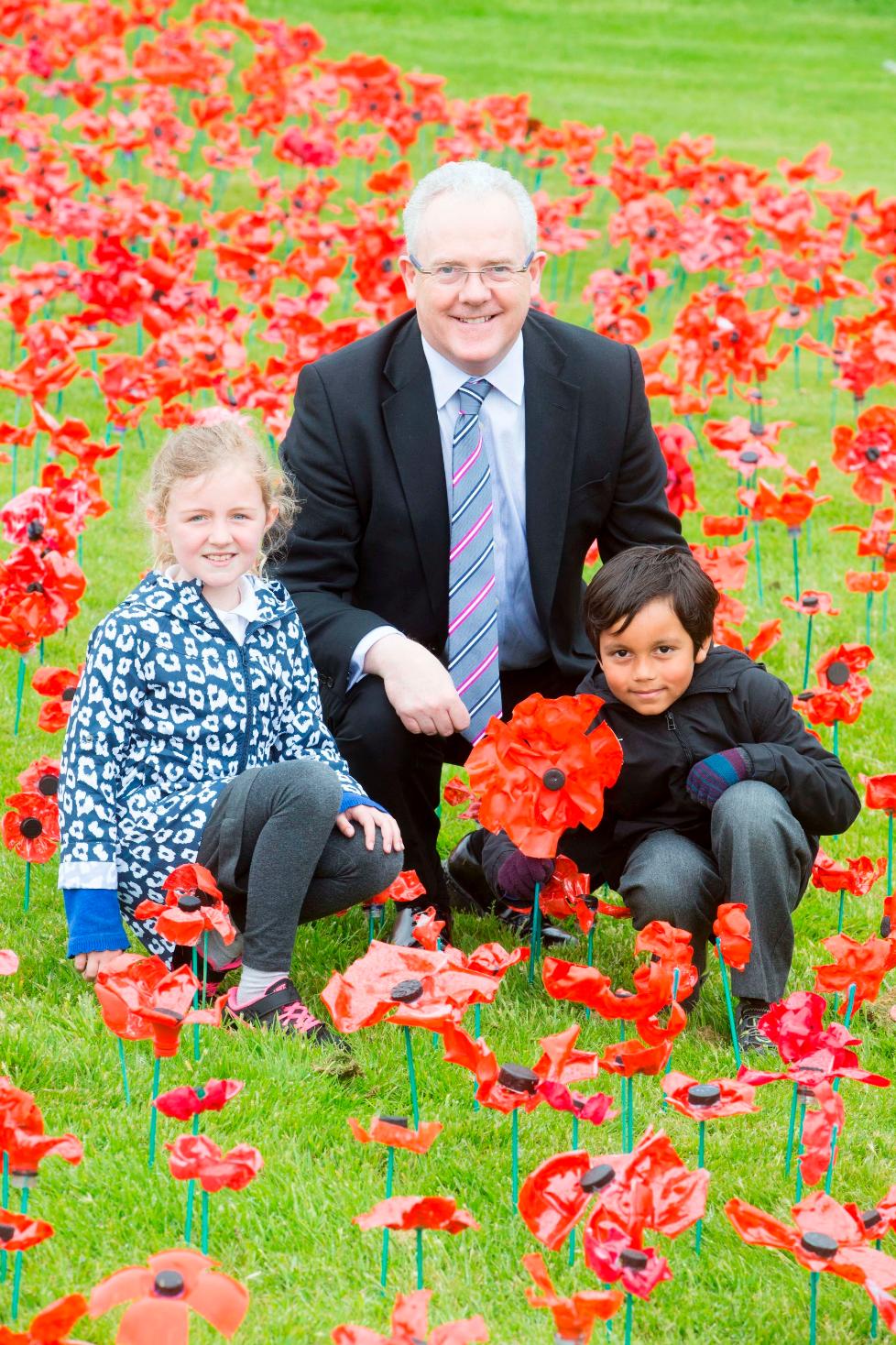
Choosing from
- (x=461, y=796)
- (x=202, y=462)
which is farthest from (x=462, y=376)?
(x=461, y=796)

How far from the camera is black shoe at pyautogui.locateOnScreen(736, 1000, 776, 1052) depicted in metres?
3.72

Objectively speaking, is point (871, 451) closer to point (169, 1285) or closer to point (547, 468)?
point (547, 468)

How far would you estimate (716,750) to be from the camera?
3.92 metres

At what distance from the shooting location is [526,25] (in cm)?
2059

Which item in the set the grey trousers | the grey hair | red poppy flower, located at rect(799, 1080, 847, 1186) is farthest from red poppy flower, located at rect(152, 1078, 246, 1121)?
the grey hair

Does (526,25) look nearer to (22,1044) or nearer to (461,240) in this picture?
(461,240)

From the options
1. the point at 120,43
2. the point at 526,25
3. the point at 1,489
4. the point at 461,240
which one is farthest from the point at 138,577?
the point at 526,25

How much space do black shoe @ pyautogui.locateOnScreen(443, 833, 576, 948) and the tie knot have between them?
45.4 inches

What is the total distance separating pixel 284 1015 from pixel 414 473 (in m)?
1.45

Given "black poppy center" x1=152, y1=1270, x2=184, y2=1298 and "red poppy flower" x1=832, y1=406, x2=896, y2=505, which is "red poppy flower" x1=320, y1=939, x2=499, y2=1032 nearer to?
"black poppy center" x1=152, y1=1270, x2=184, y2=1298

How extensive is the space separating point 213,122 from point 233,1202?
26.8ft

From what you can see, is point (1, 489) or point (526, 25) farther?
point (526, 25)

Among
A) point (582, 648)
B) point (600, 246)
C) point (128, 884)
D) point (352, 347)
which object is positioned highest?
point (600, 246)

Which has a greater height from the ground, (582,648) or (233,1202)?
(582,648)
